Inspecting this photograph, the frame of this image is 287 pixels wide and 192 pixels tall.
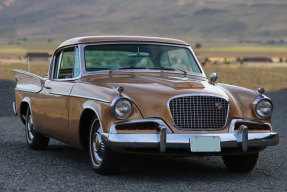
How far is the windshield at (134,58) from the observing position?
7863mm

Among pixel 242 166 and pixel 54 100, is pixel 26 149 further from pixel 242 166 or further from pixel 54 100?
pixel 242 166

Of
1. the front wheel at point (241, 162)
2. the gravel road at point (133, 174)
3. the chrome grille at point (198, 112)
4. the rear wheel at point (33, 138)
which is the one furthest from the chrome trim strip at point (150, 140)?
the rear wheel at point (33, 138)

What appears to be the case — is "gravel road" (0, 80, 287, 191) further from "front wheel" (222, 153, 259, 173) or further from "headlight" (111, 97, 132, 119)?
"headlight" (111, 97, 132, 119)

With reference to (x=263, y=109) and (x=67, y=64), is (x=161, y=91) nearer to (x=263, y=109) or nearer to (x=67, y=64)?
(x=263, y=109)

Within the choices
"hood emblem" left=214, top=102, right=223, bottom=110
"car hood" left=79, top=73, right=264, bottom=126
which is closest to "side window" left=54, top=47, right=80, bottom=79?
"car hood" left=79, top=73, right=264, bottom=126

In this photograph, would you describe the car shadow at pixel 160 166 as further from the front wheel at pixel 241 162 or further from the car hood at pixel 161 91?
the car hood at pixel 161 91

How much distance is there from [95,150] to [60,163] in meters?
1.16

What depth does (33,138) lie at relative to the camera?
9312 mm

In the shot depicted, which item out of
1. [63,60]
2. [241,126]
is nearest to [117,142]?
[241,126]

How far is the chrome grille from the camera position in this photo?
21.2 ft

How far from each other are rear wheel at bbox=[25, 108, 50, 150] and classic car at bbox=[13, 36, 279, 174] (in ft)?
2.34

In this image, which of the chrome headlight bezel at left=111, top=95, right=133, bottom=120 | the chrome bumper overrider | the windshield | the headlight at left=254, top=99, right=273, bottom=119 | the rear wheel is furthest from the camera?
the rear wheel

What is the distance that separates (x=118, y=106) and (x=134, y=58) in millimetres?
1678

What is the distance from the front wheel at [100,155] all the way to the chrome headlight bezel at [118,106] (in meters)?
0.32
